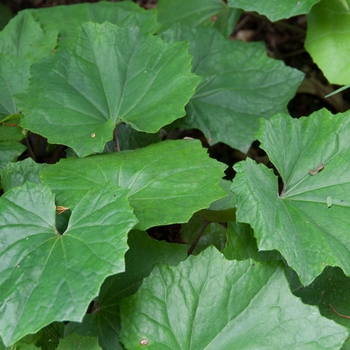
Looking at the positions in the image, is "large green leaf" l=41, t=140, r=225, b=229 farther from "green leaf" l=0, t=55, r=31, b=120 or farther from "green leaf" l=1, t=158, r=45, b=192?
"green leaf" l=0, t=55, r=31, b=120

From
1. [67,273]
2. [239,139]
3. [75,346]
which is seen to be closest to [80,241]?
[67,273]

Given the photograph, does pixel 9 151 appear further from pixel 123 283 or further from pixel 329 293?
pixel 329 293

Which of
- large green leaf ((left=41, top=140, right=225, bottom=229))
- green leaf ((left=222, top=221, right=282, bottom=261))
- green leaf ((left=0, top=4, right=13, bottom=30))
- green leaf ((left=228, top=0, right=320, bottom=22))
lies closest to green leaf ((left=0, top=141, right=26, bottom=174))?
large green leaf ((left=41, top=140, right=225, bottom=229))

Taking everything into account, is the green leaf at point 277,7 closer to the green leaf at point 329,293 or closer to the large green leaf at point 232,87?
the large green leaf at point 232,87

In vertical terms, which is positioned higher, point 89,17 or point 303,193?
point 89,17

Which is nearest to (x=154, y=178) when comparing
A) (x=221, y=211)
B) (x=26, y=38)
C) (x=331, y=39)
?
(x=221, y=211)

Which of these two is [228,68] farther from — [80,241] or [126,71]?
[80,241]
